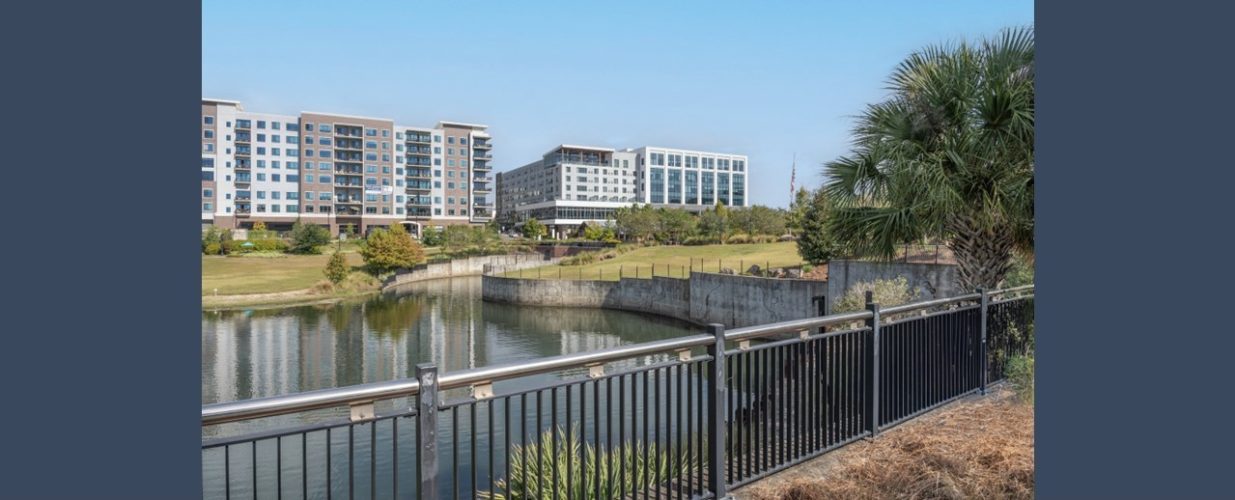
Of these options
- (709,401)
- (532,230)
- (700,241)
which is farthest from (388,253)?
(709,401)

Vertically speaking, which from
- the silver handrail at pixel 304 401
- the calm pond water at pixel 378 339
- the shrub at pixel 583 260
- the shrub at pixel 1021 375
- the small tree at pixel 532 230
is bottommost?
the calm pond water at pixel 378 339

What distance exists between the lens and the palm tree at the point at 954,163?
959cm

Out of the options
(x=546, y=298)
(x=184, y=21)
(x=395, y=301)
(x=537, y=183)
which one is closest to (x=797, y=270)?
(x=546, y=298)

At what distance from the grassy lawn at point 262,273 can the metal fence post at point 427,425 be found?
56.2 metres

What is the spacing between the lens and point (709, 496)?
176 inches

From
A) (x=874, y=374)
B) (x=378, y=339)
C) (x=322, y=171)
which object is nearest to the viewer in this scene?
(x=874, y=374)

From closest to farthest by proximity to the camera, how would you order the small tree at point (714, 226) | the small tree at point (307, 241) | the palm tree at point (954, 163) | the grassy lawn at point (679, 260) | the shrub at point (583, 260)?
the palm tree at point (954, 163)
the grassy lawn at point (679, 260)
the shrub at point (583, 260)
the small tree at point (714, 226)
the small tree at point (307, 241)

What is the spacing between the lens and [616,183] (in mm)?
133375

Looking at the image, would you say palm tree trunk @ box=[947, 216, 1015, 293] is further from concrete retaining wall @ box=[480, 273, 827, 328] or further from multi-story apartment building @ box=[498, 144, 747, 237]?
multi-story apartment building @ box=[498, 144, 747, 237]

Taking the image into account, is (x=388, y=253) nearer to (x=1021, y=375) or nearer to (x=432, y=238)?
(x=432, y=238)

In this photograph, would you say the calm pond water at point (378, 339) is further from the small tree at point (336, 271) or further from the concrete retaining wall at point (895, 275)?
the concrete retaining wall at point (895, 275)

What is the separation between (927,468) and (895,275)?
18619mm

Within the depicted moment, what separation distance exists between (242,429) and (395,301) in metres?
36.3

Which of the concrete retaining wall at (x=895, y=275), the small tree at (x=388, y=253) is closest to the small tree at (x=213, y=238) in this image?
the small tree at (x=388, y=253)
